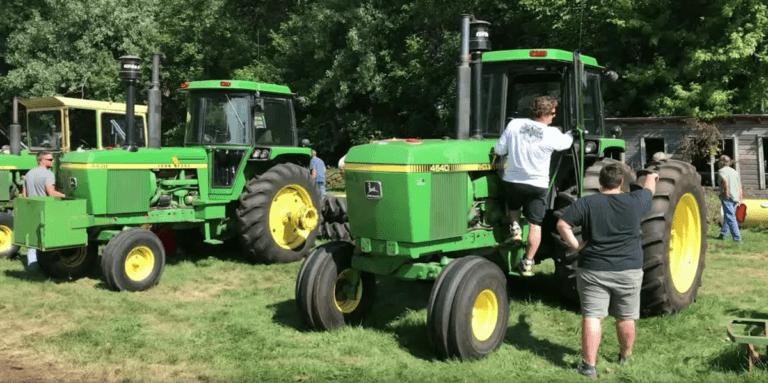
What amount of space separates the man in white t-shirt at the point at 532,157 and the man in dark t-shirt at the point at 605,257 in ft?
2.37

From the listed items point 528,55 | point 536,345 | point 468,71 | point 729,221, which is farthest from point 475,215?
point 729,221

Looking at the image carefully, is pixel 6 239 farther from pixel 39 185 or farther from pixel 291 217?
pixel 291 217

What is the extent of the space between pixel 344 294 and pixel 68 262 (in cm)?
426

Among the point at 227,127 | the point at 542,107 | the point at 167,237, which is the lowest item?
the point at 167,237

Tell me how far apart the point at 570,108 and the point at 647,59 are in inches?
658

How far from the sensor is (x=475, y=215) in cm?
616

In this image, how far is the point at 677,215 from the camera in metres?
7.27

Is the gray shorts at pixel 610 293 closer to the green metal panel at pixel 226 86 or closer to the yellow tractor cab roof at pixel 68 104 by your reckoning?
the green metal panel at pixel 226 86

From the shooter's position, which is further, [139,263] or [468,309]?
[139,263]

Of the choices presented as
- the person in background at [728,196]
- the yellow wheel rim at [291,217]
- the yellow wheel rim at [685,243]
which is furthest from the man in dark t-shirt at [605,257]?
the person in background at [728,196]

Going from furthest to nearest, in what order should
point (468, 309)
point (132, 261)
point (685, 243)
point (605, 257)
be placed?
point (132, 261) → point (685, 243) → point (468, 309) → point (605, 257)

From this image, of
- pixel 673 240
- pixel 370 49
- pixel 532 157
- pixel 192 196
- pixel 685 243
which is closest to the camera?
pixel 532 157

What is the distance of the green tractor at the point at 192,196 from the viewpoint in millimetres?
8367

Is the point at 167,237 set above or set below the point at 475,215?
below
